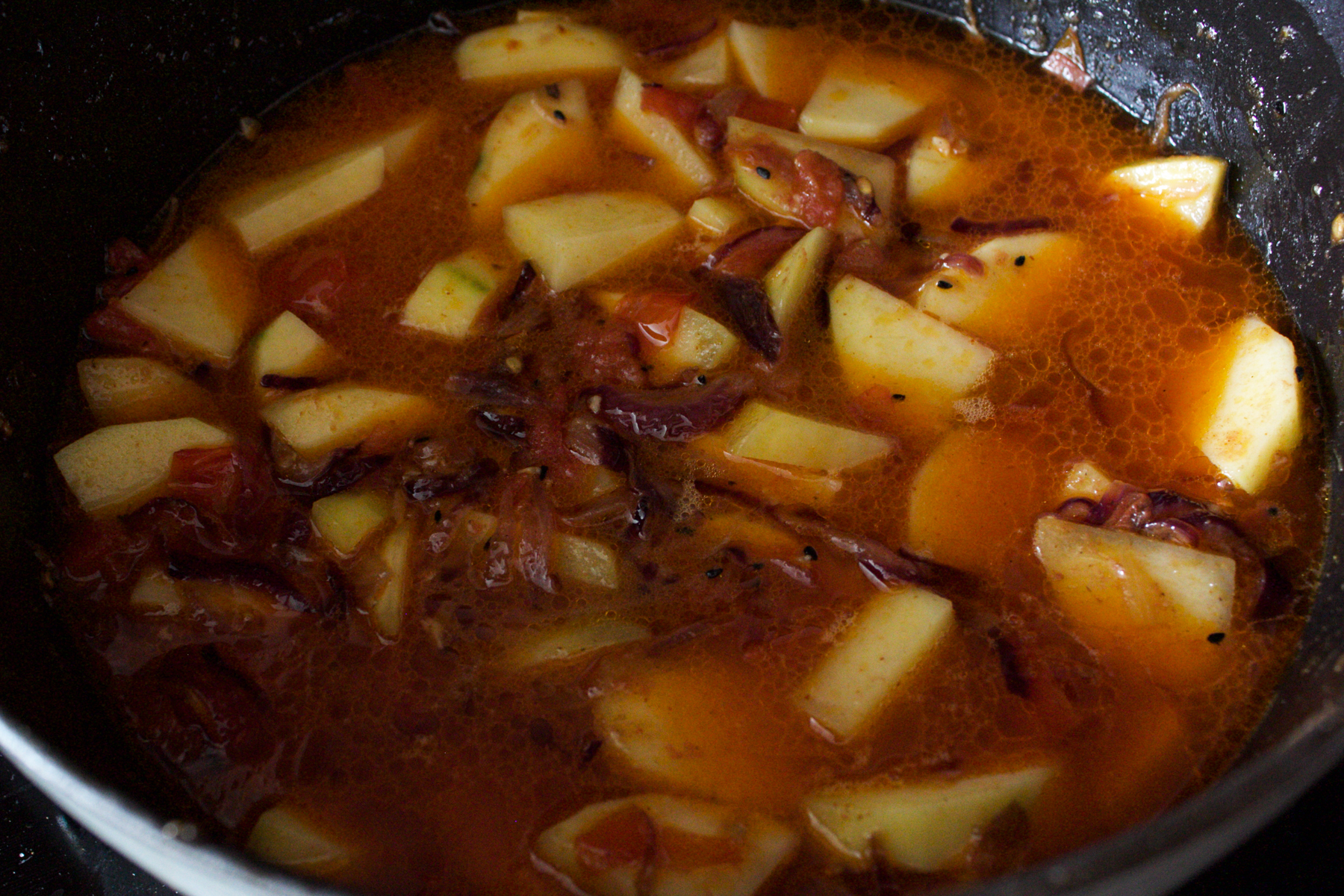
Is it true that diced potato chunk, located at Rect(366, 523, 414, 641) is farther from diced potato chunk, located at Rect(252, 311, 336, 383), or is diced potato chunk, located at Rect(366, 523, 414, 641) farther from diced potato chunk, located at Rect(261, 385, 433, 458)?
diced potato chunk, located at Rect(252, 311, 336, 383)

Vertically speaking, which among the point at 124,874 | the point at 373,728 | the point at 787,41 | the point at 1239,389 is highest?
the point at 787,41

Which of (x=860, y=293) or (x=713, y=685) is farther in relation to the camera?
(x=860, y=293)

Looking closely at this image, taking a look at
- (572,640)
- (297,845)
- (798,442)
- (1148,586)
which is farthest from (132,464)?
(1148,586)

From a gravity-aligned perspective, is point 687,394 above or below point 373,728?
above

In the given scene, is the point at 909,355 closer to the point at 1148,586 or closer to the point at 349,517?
the point at 1148,586

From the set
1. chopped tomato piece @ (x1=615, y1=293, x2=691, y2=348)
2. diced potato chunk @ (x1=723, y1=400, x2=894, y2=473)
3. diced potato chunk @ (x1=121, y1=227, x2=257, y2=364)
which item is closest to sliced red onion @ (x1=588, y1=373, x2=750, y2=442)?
diced potato chunk @ (x1=723, y1=400, x2=894, y2=473)

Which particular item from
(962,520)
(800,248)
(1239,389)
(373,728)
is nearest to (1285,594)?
(1239,389)

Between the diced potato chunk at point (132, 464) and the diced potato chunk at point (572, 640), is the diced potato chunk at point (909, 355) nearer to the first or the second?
the diced potato chunk at point (572, 640)

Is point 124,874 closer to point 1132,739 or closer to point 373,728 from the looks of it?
point 373,728
